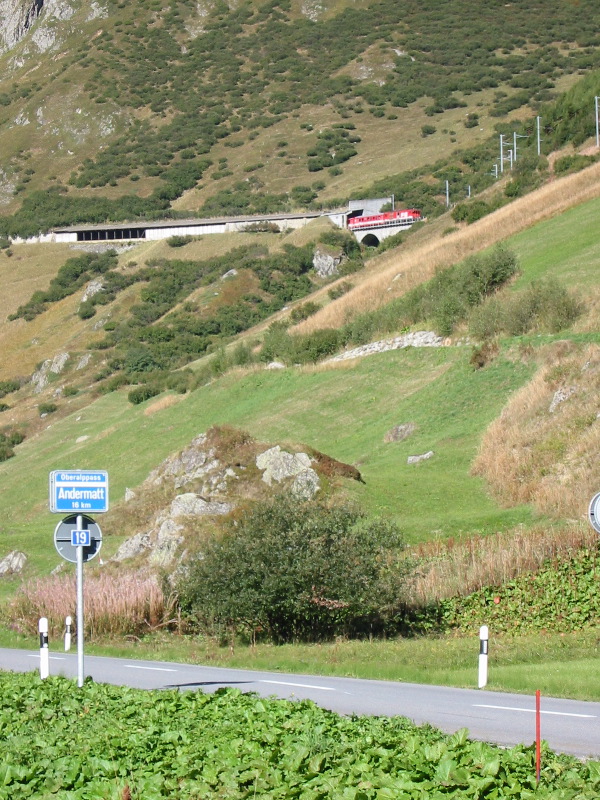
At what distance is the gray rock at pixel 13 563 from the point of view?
3281 centimetres

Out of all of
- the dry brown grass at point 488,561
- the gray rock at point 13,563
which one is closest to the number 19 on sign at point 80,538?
the dry brown grass at point 488,561

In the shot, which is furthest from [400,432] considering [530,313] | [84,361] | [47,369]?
[47,369]

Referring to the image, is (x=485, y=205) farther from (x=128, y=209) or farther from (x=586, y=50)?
(x=586, y=50)

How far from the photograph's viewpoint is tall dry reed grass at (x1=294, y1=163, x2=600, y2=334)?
53.2m

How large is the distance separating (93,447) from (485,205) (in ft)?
86.7

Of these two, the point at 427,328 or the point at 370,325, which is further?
the point at 370,325

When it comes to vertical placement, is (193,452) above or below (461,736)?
above

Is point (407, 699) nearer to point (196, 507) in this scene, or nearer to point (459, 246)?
point (196, 507)

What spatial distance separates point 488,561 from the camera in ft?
71.6

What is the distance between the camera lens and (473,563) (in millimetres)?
22062

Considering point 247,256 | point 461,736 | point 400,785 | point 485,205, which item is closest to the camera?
point 400,785

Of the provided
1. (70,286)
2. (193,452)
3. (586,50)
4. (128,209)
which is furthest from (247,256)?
(586,50)

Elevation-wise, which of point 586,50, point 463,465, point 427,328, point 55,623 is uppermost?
point 586,50

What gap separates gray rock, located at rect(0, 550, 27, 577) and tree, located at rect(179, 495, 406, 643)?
11.5m
